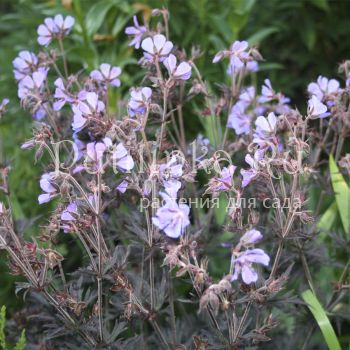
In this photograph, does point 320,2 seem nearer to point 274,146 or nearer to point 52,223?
point 274,146

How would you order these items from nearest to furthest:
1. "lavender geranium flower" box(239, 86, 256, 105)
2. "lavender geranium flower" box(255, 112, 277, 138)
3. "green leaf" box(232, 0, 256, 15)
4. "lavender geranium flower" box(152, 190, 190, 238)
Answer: "lavender geranium flower" box(152, 190, 190, 238) → "lavender geranium flower" box(255, 112, 277, 138) → "lavender geranium flower" box(239, 86, 256, 105) → "green leaf" box(232, 0, 256, 15)

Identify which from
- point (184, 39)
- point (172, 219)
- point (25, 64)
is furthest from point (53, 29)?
point (184, 39)

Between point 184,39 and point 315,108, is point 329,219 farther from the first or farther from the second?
point 184,39

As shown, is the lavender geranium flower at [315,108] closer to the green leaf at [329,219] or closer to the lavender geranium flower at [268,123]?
the lavender geranium flower at [268,123]

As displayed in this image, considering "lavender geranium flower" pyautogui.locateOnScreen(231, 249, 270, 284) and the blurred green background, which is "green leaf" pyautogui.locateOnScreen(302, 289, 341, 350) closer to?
"lavender geranium flower" pyautogui.locateOnScreen(231, 249, 270, 284)

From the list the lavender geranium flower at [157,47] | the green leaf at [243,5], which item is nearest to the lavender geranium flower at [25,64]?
the lavender geranium flower at [157,47]

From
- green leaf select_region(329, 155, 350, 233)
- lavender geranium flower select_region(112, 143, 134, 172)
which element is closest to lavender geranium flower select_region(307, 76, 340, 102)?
green leaf select_region(329, 155, 350, 233)
